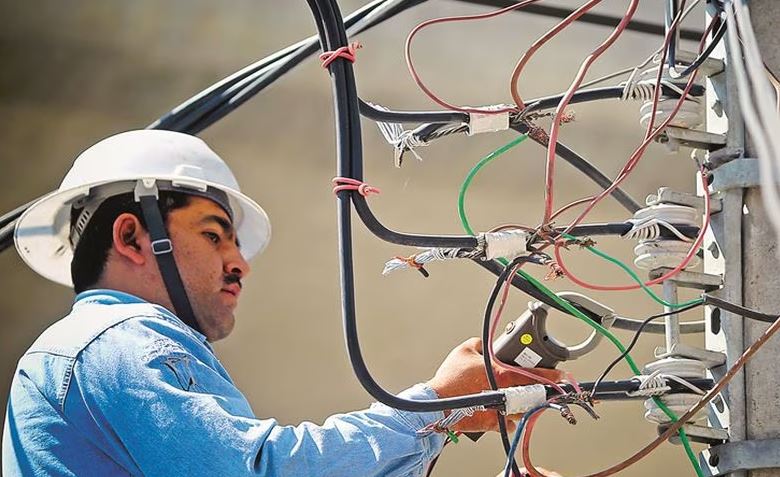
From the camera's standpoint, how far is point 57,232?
7.87 feet

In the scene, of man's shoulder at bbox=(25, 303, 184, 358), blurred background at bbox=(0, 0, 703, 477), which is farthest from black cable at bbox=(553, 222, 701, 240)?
blurred background at bbox=(0, 0, 703, 477)

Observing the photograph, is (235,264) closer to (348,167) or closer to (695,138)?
(348,167)

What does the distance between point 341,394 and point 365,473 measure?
157cm

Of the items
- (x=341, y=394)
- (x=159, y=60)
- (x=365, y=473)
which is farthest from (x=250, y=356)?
(x=365, y=473)

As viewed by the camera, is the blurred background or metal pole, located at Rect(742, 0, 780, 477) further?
the blurred background

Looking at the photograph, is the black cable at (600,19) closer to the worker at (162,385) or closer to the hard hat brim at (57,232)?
the hard hat brim at (57,232)

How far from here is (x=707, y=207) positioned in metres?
1.65

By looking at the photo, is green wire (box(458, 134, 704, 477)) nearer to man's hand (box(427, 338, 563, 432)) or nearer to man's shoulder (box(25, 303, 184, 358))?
man's hand (box(427, 338, 563, 432))

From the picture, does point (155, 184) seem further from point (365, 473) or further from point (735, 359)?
point (735, 359)

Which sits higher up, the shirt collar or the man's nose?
the man's nose

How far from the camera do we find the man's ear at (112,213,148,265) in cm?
199

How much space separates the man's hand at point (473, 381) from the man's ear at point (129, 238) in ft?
1.97

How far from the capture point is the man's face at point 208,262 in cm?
199

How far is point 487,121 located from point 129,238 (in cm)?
73
